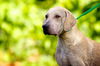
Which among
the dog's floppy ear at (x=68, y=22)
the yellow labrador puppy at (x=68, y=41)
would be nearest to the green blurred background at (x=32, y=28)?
the yellow labrador puppy at (x=68, y=41)

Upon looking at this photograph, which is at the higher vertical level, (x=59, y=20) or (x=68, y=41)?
(x=59, y=20)

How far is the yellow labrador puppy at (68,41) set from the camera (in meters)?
4.00

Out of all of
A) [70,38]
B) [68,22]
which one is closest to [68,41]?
[70,38]

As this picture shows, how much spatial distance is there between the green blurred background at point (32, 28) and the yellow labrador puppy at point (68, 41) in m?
3.15

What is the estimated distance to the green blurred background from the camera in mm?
7457

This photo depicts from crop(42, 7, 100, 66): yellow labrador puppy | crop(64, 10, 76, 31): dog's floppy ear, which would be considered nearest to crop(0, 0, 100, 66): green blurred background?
crop(42, 7, 100, 66): yellow labrador puppy

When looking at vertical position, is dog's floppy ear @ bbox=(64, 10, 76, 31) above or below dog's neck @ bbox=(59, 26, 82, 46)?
above

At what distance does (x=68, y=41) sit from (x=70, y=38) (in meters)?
0.04

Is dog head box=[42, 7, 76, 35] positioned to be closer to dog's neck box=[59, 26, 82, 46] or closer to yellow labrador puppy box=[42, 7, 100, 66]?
yellow labrador puppy box=[42, 7, 100, 66]

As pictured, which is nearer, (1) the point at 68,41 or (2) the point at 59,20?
(2) the point at 59,20

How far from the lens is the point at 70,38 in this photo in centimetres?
417

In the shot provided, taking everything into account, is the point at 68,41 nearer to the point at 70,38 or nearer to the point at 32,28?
the point at 70,38

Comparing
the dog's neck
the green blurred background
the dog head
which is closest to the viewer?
the dog head

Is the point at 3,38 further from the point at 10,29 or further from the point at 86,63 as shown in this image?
the point at 86,63
